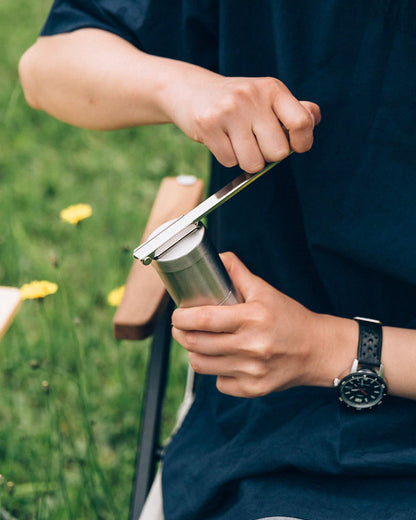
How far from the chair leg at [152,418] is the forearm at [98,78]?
1.35 feet

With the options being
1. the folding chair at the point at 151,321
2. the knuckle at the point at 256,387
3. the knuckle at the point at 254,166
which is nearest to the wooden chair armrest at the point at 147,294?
the folding chair at the point at 151,321

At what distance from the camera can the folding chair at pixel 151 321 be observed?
106 cm

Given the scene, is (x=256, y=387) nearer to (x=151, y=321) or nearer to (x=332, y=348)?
(x=332, y=348)

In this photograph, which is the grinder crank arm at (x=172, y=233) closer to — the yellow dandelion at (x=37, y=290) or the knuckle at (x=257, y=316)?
the knuckle at (x=257, y=316)

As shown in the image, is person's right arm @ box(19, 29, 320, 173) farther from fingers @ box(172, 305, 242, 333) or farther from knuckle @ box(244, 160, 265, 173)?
fingers @ box(172, 305, 242, 333)

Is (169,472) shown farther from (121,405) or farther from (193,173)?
(193,173)

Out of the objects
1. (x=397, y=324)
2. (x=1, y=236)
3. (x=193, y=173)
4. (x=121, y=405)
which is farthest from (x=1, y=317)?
(x=193, y=173)

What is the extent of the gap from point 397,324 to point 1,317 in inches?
24.9

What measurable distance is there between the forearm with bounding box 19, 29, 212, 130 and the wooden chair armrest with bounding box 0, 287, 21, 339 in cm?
33

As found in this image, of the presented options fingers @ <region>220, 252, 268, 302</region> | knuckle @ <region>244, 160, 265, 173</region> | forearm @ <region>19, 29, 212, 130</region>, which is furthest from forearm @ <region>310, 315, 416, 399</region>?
forearm @ <region>19, 29, 212, 130</region>

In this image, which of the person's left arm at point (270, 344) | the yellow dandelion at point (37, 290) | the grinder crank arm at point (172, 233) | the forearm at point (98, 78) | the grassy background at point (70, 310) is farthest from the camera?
the grassy background at point (70, 310)

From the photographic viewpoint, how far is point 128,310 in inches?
42.2

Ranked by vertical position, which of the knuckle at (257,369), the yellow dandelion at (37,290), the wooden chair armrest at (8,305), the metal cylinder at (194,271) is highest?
the metal cylinder at (194,271)

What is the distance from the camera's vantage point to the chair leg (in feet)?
3.71
